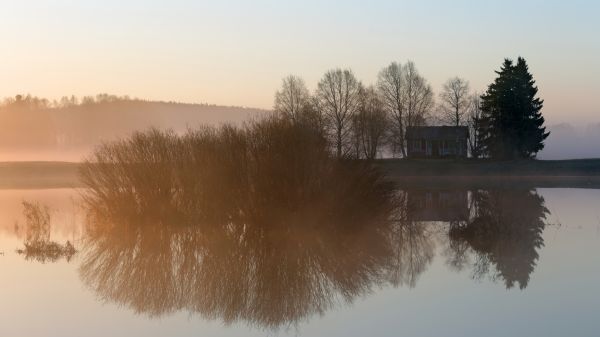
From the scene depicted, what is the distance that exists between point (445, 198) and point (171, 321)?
1055 inches

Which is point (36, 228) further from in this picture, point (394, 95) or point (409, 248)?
point (394, 95)

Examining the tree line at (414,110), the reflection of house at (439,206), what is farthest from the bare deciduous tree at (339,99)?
the reflection of house at (439,206)

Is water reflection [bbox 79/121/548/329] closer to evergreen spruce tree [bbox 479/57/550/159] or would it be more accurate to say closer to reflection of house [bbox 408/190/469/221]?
reflection of house [bbox 408/190/469/221]

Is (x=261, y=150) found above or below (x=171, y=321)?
above

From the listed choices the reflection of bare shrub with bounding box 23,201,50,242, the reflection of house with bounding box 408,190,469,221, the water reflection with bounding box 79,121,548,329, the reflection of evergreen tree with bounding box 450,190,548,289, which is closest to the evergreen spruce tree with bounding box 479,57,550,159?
the reflection of house with bounding box 408,190,469,221

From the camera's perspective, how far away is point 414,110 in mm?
72312

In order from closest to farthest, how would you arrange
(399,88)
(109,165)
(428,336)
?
1. (428,336)
2. (109,165)
3. (399,88)

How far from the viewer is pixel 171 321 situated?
1078 cm

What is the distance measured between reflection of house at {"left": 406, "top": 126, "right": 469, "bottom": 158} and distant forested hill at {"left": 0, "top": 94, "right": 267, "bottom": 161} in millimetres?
43270

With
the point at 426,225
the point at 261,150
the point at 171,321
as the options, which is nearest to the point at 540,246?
the point at 426,225

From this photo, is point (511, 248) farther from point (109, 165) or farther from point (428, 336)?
point (109, 165)

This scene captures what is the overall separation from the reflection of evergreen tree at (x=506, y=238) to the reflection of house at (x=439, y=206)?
820 mm

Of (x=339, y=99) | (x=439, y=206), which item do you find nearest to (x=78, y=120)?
(x=339, y=99)

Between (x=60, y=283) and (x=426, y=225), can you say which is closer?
(x=60, y=283)
